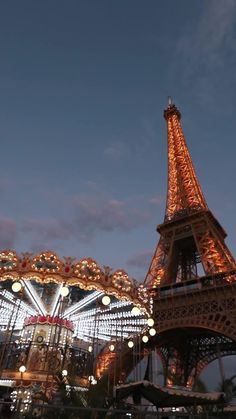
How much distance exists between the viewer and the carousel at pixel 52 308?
12008 millimetres

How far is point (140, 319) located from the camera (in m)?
18.5

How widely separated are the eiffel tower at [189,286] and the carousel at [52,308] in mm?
8355

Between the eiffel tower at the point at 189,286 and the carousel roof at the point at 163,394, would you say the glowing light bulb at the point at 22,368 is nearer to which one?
the carousel roof at the point at 163,394

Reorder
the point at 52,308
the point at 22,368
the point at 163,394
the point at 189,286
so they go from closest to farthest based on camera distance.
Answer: the point at 163,394, the point at 22,368, the point at 52,308, the point at 189,286

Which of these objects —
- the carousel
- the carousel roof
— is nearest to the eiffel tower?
the carousel

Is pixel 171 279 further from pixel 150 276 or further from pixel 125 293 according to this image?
pixel 125 293

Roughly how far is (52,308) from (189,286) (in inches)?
548

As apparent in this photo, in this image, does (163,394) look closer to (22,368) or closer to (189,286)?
(22,368)

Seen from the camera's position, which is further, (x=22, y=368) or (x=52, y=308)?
(x=52, y=308)

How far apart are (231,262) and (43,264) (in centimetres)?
1820

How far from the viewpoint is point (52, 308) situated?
1480 cm

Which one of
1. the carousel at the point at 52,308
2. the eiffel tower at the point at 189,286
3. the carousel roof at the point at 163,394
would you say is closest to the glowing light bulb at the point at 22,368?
the carousel at the point at 52,308

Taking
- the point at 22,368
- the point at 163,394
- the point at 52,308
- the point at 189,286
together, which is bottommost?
the point at 163,394

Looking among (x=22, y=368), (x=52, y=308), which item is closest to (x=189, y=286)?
(x=52, y=308)
